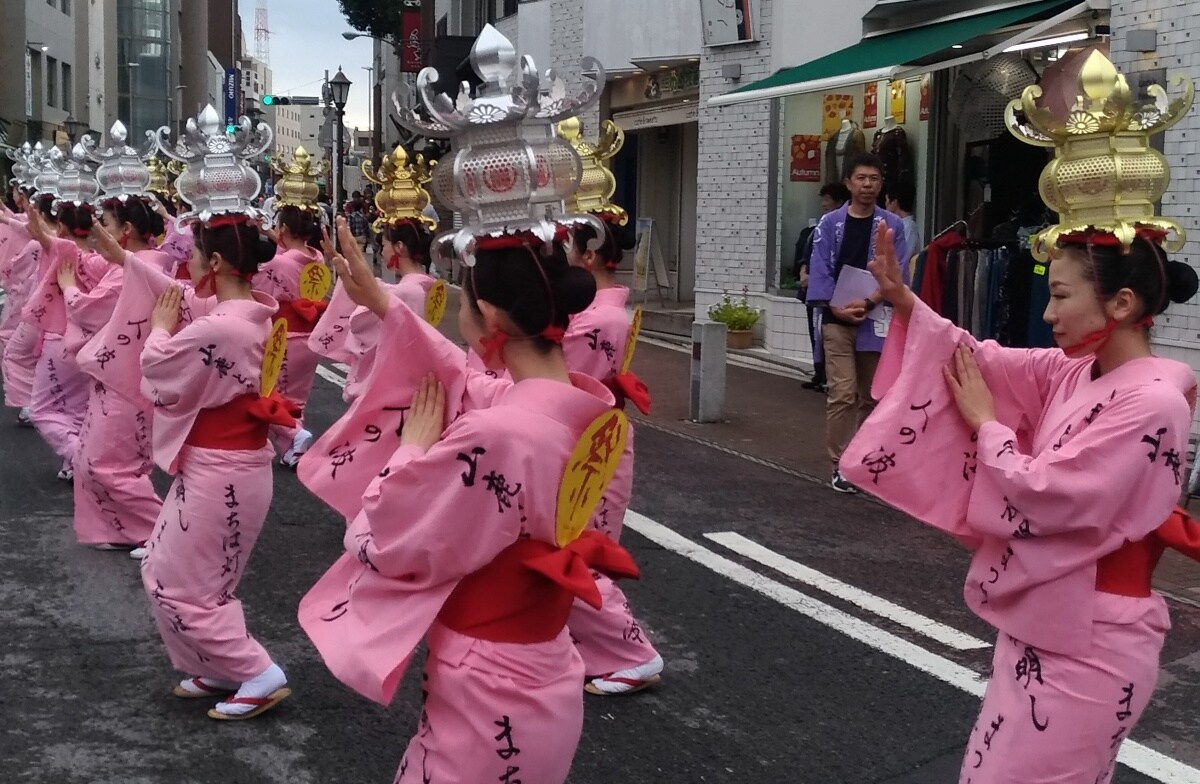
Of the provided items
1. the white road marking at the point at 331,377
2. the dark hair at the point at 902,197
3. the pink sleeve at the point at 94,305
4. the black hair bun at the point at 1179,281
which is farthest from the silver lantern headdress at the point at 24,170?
the black hair bun at the point at 1179,281

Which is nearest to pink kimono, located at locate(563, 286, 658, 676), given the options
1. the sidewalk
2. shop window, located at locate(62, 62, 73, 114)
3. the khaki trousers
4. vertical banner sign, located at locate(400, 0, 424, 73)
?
the sidewalk

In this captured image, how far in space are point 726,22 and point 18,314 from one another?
27.5 ft

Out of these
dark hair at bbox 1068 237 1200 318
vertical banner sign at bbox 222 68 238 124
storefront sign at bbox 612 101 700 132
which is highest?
vertical banner sign at bbox 222 68 238 124

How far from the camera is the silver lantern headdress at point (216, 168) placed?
17.1ft

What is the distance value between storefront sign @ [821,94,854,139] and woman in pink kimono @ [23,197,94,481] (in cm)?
833

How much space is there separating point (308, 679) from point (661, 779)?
151 cm

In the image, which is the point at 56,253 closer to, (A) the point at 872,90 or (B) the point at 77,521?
(B) the point at 77,521

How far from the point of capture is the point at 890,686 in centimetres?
505

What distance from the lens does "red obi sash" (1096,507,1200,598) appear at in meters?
2.91

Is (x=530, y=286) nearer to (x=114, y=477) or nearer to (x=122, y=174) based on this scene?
(x=114, y=477)

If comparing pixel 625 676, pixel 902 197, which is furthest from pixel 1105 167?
pixel 902 197

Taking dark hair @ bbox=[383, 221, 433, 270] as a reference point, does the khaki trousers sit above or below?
below

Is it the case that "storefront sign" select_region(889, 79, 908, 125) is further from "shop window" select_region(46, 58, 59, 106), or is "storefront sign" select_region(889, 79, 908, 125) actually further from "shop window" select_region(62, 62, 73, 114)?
"shop window" select_region(62, 62, 73, 114)

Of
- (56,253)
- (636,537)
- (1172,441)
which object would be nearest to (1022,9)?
(636,537)
